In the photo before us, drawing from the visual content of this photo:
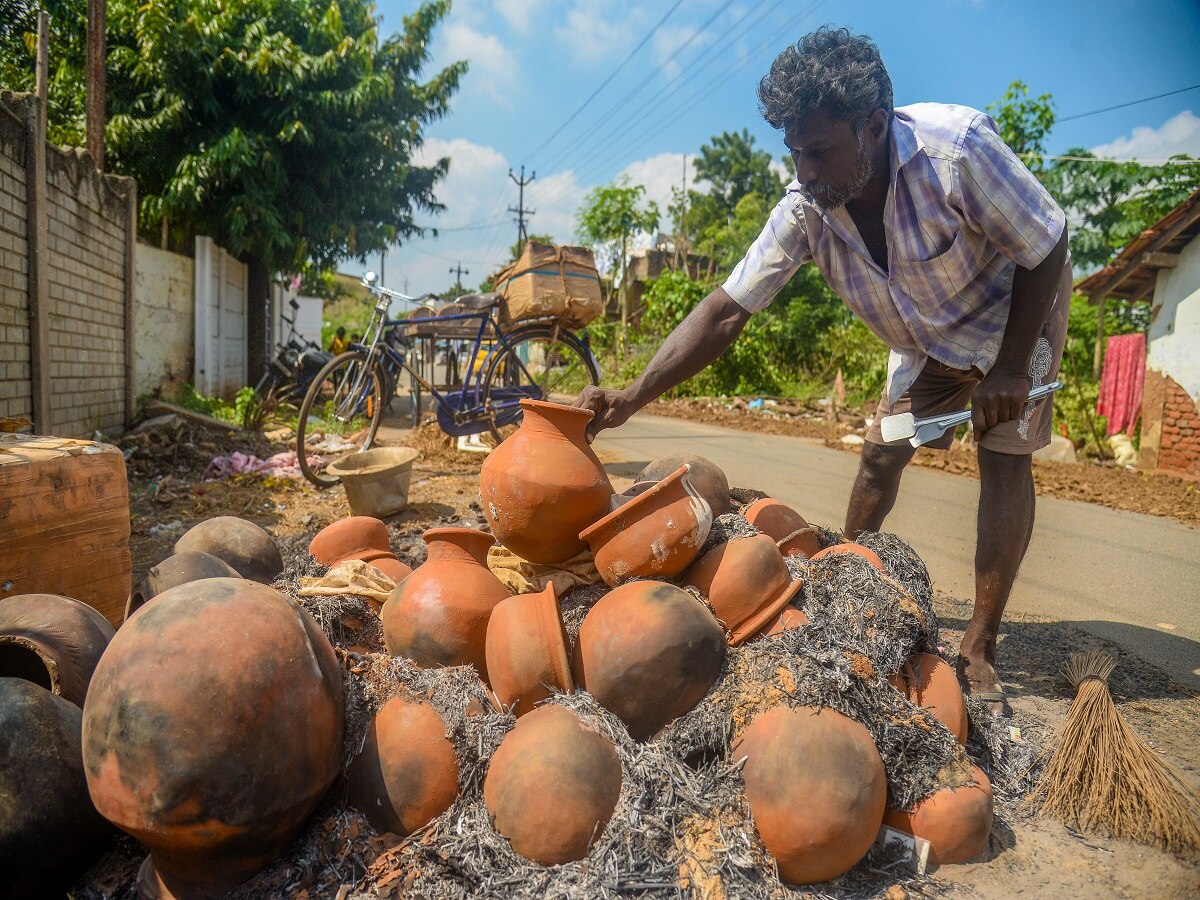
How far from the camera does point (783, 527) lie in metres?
2.60

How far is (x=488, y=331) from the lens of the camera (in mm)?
7195

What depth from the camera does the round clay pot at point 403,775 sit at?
170cm

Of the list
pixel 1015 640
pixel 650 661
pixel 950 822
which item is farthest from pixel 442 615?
pixel 1015 640

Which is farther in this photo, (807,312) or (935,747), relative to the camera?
(807,312)

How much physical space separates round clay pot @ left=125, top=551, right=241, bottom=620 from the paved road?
3629 millimetres

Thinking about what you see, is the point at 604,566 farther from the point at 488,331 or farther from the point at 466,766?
the point at 488,331

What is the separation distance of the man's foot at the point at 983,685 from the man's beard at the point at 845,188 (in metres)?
1.65

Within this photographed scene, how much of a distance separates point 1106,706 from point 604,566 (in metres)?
→ 1.58

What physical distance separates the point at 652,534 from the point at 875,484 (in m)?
1.46

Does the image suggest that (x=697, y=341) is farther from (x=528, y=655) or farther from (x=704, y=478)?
(x=528, y=655)

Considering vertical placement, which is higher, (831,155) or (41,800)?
(831,155)

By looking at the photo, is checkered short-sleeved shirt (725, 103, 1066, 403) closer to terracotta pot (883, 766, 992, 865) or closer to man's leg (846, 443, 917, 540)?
man's leg (846, 443, 917, 540)

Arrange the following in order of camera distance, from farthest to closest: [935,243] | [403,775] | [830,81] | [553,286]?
[553,286] < [935,243] < [830,81] < [403,775]

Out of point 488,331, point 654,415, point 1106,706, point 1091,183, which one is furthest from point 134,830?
point 1091,183
